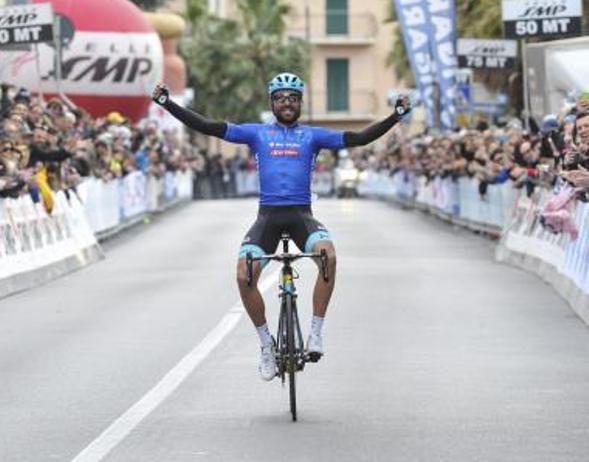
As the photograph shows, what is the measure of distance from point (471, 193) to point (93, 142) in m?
7.55

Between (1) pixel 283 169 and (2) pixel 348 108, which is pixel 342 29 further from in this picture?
(1) pixel 283 169

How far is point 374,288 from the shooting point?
77.3 feet

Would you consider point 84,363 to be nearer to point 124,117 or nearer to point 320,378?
point 320,378

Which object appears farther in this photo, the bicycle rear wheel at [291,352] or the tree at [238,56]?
the tree at [238,56]

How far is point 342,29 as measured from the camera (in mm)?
101938

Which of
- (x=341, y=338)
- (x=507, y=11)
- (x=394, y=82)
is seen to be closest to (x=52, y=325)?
(x=341, y=338)

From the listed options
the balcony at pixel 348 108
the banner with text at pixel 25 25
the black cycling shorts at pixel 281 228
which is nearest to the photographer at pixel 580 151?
the black cycling shorts at pixel 281 228

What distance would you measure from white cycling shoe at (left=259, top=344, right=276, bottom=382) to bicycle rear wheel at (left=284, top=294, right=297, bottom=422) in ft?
0.78

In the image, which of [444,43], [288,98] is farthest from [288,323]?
[444,43]

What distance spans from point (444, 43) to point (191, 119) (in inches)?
1175

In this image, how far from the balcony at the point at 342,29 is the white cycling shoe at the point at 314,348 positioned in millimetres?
89017

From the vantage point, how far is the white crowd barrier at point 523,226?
2028 centimetres

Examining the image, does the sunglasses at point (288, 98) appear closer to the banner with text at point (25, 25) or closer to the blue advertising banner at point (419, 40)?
the banner with text at point (25, 25)

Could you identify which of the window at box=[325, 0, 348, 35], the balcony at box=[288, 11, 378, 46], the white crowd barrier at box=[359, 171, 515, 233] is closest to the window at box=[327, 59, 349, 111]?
the balcony at box=[288, 11, 378, 46]
